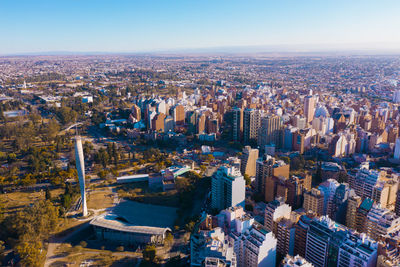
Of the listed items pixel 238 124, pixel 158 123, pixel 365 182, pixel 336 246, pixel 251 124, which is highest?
pixel 251 124

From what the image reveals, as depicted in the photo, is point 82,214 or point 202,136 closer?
point 82,214

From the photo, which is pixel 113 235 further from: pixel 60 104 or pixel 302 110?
pixel 60 104

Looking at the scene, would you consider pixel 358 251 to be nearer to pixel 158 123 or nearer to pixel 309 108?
pixel 158 123

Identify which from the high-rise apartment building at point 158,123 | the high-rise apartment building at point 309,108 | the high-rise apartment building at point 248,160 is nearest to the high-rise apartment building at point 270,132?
the high-rise apartment building at point 248,160

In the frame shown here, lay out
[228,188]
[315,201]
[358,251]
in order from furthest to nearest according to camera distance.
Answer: [228,188] → [315,201] → [358,251]

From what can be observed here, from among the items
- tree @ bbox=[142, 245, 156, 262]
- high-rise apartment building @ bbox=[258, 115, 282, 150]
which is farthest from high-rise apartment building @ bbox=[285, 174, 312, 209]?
high-rise apartment building @ bbox=[258, 115, 282, 150]

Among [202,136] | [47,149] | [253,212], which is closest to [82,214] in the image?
[253,212]

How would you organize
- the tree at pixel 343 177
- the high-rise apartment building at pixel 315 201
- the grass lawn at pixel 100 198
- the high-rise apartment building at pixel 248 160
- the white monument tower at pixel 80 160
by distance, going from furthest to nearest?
the high-rise apartment building at pixel 248 160, the tree at pixel 343 177, the grass lawn at pixel 100 198, the white monument tower at pixel 80 160, the high-rise apartment building at pixel 315 201

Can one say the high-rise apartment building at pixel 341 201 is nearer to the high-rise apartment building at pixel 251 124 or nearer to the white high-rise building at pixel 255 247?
the white high-rise building at pixel 255 247

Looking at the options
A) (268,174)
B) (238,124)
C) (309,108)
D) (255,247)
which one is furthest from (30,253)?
(309,108)
